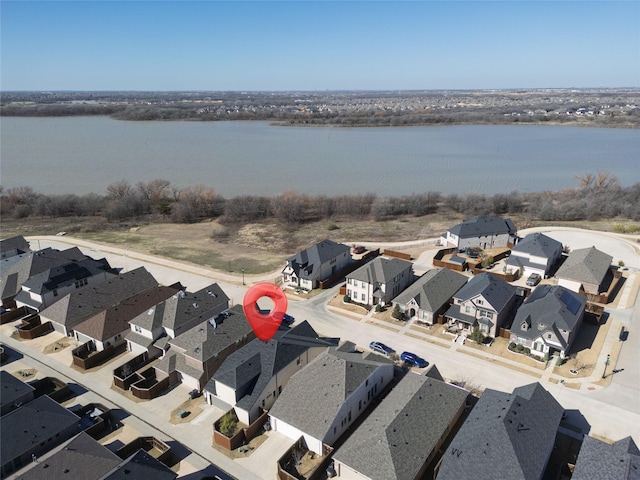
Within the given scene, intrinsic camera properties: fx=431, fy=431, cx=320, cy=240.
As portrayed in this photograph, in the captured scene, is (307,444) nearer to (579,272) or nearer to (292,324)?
(292,324)

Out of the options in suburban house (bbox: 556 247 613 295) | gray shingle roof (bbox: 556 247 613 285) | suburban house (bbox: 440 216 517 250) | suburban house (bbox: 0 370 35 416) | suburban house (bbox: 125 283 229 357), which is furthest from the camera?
suburban house (bbox: 440 216 517 250)

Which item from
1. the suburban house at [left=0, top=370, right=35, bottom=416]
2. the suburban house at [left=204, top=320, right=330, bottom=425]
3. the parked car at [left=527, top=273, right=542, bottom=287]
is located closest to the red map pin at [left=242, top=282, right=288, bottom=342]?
the suburban house at [left=204, top=320, right=330, bottom=425]

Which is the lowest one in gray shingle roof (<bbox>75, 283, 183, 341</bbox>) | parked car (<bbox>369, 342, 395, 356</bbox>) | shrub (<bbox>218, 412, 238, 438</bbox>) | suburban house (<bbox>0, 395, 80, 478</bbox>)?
parked car (<bbox>369, 342, 395, 356</bbox>)

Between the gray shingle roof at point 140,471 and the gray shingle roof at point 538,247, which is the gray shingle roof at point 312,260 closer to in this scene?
the gray shingle roof at point 538,247

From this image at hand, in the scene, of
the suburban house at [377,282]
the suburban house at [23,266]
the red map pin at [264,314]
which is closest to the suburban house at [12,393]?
the red map pin at [264,314]

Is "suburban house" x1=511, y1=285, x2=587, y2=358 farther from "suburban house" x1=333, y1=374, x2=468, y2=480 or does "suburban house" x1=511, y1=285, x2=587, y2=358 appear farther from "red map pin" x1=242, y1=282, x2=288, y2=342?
"red map pin" x1=242, y1=282, x2=288, y2=342

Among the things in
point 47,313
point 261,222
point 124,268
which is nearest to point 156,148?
point 261,222

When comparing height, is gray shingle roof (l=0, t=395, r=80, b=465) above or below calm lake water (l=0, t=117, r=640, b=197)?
below
